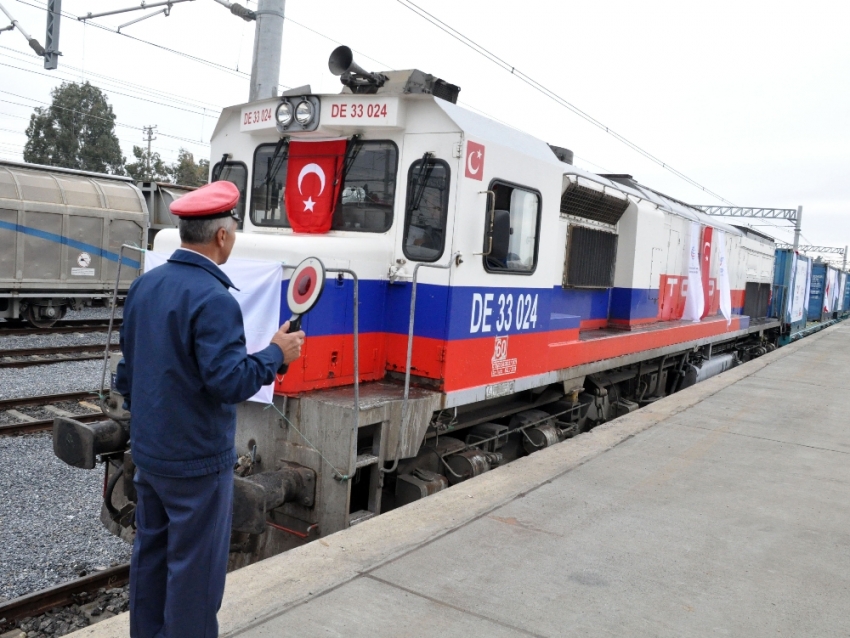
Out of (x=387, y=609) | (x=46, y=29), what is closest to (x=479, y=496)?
(x=387, y=609)

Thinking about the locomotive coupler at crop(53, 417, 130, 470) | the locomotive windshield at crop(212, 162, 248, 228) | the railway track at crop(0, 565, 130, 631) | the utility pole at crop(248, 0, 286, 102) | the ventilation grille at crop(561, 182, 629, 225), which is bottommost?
the railway track at crop(0, 565, 130, 631)

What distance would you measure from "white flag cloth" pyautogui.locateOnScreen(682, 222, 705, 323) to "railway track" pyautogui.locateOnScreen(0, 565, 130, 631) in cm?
936

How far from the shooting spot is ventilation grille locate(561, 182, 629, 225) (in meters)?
7.00

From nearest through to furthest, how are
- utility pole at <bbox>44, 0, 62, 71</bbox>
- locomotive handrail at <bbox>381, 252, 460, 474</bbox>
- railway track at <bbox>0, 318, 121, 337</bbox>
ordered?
locomotive handrail at <bbox>381, 252, 460, 474</bbox> → utility pole at <bbox>44, 0, 62, 71</bbox> → railway track at <bbox>0, 318, 121, 337</bbox>

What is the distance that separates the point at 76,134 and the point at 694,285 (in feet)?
141

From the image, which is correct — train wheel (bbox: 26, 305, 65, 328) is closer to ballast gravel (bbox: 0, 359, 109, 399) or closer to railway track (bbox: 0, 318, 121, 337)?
railway track (bbox: 0, 318, 121, 337)

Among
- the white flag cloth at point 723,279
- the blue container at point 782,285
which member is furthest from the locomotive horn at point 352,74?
the blue container at point 782,285

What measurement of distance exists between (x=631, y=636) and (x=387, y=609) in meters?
1.12

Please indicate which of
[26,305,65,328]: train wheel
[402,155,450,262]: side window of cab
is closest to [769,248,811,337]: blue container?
→ [402,155,450,262]: side window of cab

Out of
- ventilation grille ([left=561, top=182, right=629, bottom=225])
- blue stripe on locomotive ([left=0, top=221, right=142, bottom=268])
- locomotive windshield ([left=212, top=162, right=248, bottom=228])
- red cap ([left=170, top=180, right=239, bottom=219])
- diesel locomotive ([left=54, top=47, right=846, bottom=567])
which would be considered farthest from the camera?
blue stripe on locomotive ([left=0, top=221, right=142, bottom=268])

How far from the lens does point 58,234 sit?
15531mm

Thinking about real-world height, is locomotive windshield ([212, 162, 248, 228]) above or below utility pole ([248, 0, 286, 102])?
below

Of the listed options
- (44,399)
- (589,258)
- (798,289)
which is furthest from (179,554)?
(798,289)

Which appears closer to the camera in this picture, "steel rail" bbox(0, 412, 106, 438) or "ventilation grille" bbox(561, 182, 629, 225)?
"ventilation grille" bbox(561, 182, 629, 225)
